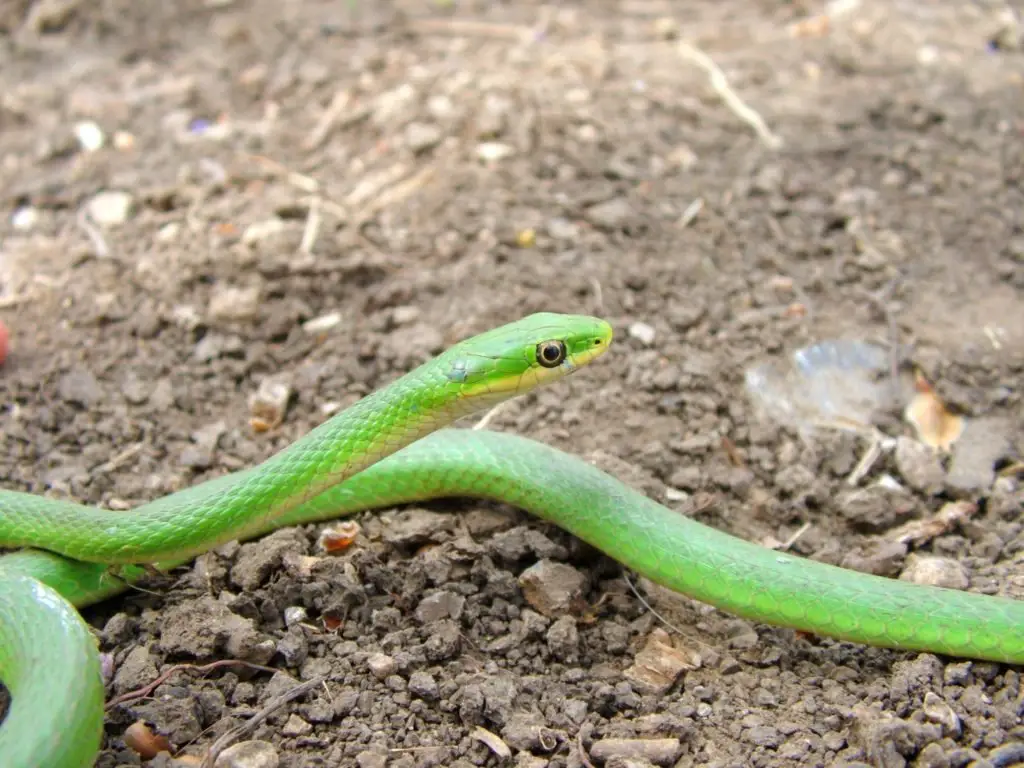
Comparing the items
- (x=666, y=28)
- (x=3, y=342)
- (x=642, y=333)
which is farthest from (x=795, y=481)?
(x=666, y=28)

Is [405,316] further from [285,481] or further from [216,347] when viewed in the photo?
[285,481]

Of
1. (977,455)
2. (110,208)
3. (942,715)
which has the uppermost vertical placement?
(110,208)

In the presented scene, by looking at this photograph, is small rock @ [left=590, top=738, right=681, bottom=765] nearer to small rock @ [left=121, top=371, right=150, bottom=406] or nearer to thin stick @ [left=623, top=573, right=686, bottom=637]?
thin stick @ [left=623, top=573, right=686, bottom=637]

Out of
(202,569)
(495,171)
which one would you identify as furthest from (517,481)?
(495,171)

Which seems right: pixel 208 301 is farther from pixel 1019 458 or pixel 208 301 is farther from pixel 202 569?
pixel 1019 458

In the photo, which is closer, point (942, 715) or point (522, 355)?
point (942, 715)

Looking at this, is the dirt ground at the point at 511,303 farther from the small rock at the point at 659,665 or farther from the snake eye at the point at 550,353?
the snake eye at the point at 550,353

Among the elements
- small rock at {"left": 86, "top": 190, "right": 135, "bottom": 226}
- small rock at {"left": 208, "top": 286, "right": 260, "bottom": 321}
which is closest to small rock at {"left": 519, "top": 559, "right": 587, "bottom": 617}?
small rock at {"left": 208, "top": 286, "right": 260, "bottom": 321}
